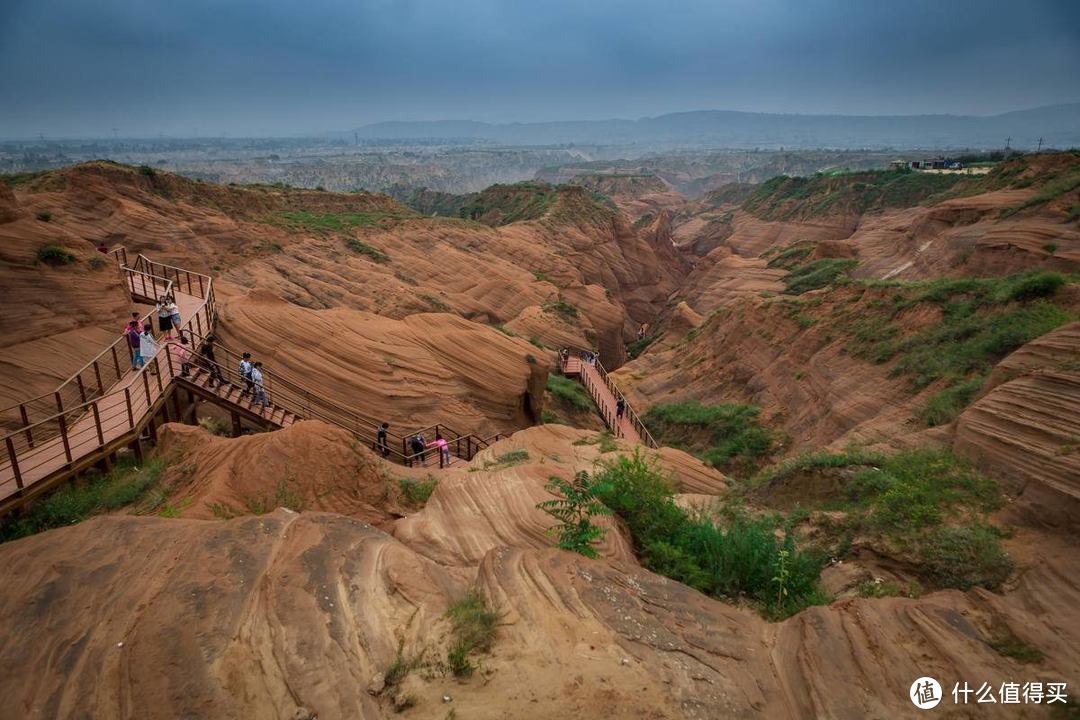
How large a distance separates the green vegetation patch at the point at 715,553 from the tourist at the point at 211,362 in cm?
966

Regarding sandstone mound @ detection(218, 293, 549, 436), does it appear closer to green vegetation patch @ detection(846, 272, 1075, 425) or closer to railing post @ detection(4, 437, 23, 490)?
railing post @ detection(4, 437, 23, 490)

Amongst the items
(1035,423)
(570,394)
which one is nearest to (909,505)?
(1035,423)

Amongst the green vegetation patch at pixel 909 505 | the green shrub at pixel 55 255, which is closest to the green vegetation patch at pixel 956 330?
the green vegetation patch at pixel 909 505

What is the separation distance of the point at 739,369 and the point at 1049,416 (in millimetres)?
14991

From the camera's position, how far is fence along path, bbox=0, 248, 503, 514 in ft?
29.8

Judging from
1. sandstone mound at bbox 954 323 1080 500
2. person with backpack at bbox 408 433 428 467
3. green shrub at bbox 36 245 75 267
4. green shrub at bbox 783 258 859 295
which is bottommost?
person with backpack at bbox 408 433 428 467

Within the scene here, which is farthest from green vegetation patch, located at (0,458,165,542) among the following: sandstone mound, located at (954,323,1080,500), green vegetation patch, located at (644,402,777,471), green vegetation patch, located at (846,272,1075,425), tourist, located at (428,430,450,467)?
green vegetation patch, located at (846,272,1075,425)

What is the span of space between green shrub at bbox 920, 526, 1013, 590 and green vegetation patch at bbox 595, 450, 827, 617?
1.31 meters

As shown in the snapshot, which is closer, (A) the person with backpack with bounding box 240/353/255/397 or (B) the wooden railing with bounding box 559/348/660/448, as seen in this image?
(A) the person with backpack with bounding box 240/353/255/397

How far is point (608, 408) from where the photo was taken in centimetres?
2492

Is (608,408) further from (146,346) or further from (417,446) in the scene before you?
(146,346)

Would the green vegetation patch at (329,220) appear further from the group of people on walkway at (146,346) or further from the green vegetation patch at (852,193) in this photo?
the green vegetation patch at (852,193)

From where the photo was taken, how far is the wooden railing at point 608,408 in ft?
73.8

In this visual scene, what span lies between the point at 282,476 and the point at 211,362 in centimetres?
619
